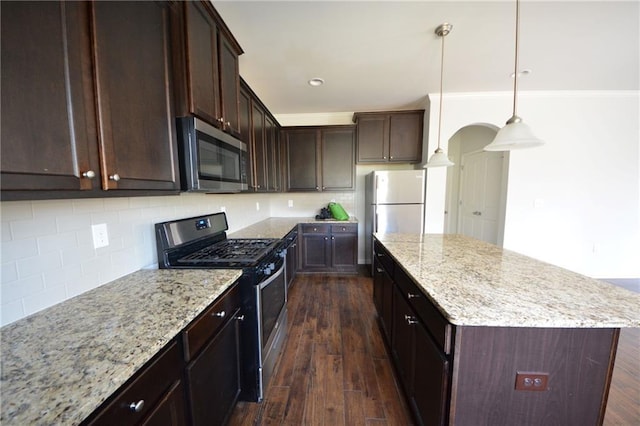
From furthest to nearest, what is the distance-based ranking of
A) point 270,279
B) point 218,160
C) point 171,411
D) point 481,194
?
point 481,194 → point 270,279 → point 218,160 → point 171,411

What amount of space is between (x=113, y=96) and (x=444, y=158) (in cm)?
227

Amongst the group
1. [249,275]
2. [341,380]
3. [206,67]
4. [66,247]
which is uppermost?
[206,67]

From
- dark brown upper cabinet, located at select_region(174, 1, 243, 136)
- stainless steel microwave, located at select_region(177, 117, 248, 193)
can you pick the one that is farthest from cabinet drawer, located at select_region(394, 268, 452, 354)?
Result: dark brown upper cabinet, located at select_region(174, 1, 243, 136)

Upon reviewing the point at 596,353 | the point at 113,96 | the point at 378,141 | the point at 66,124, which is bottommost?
the point at 596,353

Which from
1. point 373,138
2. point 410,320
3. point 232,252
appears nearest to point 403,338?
point 410,320

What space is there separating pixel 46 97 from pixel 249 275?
1.07m

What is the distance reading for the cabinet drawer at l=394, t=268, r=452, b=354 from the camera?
3.05ft

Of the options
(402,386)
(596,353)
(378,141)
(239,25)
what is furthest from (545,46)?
(402,386)

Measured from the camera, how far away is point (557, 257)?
3287mm

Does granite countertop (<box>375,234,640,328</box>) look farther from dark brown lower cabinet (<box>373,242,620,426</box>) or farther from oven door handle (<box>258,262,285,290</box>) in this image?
oven door handle (<box>258,262,285,290</box>)

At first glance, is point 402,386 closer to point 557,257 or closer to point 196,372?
point 196,372

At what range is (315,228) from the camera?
3.51 metres

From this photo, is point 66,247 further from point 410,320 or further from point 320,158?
point 320,158

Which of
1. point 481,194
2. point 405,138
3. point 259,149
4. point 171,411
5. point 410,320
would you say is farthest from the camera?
point 481,194
